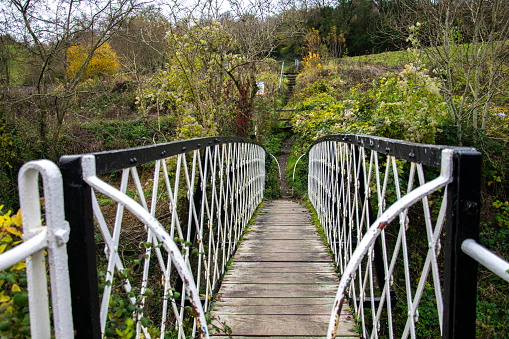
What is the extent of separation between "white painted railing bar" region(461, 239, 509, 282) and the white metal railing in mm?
1059

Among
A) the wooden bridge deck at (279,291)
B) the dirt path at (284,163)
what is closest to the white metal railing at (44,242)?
the wooden bridge deck at (279,291)

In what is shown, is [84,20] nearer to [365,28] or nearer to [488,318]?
[488,318]

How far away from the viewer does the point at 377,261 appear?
2.24m

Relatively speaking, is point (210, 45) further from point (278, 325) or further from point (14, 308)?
point (14, 308)

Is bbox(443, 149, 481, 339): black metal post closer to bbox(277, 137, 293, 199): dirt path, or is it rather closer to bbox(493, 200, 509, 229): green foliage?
bbox(493, 200, 509, 229): green foliage

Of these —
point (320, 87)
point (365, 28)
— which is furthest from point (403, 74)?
point (365, 28)

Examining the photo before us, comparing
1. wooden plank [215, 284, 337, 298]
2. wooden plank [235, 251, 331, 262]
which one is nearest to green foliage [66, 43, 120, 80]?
wooden plank [235, 251, 331, 262]

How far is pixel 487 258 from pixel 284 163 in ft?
41.3

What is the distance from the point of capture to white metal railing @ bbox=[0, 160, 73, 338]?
799 mm

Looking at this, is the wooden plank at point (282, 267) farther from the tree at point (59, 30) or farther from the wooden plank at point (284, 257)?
the tree at point (59, 30)

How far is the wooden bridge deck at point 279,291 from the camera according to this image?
7.34 feet

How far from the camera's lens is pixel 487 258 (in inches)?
32.1

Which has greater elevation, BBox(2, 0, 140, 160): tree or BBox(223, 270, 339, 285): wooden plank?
BBox(2, 0, 140, 160): tree

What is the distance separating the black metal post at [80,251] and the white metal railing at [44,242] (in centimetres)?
8
